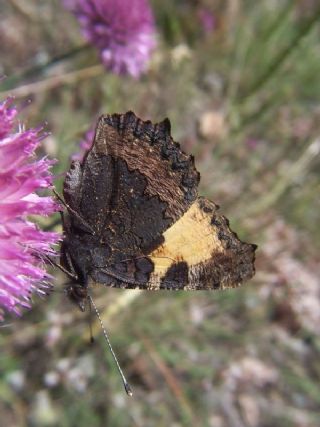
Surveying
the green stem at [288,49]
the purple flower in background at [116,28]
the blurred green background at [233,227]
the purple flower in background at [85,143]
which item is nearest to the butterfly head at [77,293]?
the purple flower in background at [85,143]

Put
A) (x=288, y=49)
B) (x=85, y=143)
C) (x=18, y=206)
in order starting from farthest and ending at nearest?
(x=288, y=49) < (x=85, y=143) < (x=18, y=206)

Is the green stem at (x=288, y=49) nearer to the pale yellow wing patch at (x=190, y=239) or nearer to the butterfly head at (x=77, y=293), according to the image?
the pale yellow wing patch at (x=190, y=239)

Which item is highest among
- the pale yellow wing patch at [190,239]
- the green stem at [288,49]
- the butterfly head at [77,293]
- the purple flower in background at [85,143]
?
the green stem at [288,49]

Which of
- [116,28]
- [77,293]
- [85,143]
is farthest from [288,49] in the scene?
[77,293]

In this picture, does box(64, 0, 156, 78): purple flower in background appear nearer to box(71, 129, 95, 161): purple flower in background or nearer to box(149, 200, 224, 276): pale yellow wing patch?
box(71, 129, 95, 161): purple flower in background

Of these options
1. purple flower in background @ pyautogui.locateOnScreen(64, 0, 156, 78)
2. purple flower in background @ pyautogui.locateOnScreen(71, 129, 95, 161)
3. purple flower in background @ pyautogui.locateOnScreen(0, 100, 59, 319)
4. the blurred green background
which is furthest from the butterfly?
purple flower in background @ pyautogui.locateOnScreen(64, 0, 156, 78)

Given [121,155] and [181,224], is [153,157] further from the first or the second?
[181,224]

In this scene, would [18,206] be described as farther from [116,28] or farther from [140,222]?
[116,28]
